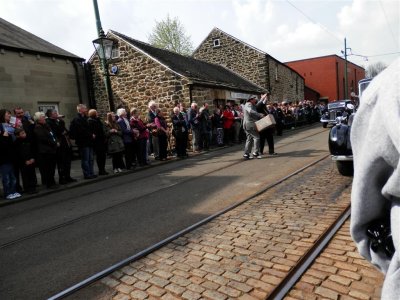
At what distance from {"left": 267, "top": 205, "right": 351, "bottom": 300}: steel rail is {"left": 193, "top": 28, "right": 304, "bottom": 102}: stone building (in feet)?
82.4

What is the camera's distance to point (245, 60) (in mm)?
28875

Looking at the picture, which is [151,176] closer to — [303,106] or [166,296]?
[166,296]

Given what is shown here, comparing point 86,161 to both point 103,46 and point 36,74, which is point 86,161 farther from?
point 36,74

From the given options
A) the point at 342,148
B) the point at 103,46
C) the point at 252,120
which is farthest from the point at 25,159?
the point at 342,148

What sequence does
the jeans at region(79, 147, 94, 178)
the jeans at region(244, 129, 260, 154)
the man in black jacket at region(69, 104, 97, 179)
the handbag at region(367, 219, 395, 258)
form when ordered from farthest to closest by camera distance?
the jeans at region(244, 129, 260, 154), the jeans at region(79, 147, 94, 178), the man in black jacket at region(69, 104, 97, 179), the handbag at region(367, 219, 395, 258)

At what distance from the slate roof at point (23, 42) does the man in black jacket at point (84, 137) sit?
6579 mm

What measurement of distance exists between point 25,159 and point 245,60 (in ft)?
77.2

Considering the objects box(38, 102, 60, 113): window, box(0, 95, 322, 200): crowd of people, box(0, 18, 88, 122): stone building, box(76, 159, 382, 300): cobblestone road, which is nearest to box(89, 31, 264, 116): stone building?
box(0, 18, 88, 122): stone building

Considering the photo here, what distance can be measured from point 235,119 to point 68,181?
9.16m

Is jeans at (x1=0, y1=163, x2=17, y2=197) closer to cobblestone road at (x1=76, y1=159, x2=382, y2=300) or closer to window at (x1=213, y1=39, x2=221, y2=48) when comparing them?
cobblestone road at (x1=76, y1=159, x2=382, y2=300)

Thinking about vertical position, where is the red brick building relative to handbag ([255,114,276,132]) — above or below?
above

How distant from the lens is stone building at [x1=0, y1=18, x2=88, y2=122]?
1371 centimetres

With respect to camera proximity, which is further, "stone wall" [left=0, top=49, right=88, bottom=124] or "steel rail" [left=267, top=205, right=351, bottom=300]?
"stone wall" [left=0, top=49, right=88, bottom=124]

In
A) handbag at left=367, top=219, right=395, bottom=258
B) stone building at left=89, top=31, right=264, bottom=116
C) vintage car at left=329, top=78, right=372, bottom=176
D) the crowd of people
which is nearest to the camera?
handbag at left=367, top=219, right=395, bottom=258
